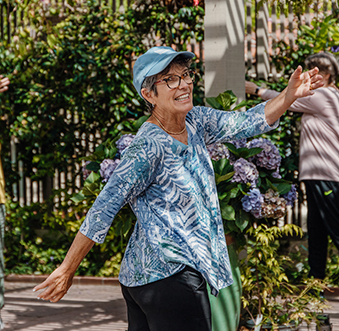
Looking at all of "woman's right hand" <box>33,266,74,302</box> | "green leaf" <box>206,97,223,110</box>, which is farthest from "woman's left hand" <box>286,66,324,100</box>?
"green leaf" <box>206,97,223,110</box>

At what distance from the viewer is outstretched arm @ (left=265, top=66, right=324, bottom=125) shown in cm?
206

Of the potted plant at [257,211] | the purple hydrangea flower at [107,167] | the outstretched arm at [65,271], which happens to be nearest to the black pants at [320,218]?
the potted plant at [257,211]

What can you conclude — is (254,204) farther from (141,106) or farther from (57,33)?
(57,33)

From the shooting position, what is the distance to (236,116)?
221 cm

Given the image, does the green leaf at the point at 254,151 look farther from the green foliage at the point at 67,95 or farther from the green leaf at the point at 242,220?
the green foliage at the point at 67,95

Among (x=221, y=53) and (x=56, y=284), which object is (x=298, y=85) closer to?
(x=56, y=284)

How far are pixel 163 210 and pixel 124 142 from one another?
5.67 feet

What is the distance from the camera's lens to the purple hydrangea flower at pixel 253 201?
11.0 ft

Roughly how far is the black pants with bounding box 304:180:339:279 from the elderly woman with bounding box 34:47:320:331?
2153 mm

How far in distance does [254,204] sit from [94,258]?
3.01 m

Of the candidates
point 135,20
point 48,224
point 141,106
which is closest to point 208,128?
point 141,106

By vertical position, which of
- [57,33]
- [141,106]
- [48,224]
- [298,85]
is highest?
[57,33]

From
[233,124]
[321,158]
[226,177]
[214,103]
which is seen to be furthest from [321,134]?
[233,124]

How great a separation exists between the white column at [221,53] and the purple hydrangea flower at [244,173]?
0.77 meters
